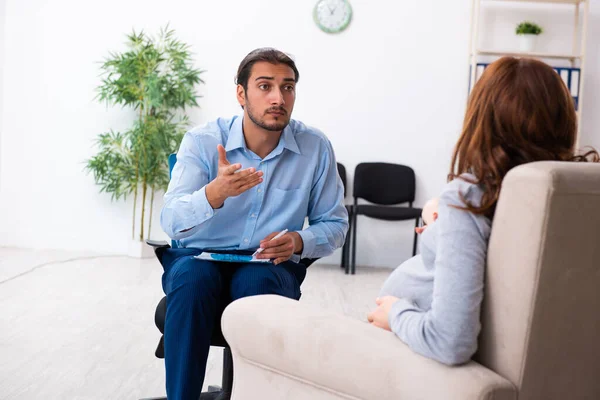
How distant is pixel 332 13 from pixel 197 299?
13.5ft

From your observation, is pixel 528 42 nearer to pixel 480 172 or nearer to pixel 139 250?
pixel 139 250

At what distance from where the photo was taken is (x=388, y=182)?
5387mm

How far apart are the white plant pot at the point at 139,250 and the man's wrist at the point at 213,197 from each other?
11.4ft

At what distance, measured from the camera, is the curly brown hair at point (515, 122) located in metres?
1.09

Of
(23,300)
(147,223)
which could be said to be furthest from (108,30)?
(23,300)

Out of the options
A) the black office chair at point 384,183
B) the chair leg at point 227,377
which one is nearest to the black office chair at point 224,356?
the chair leg at point 227,377

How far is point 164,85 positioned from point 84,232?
1.42 metres

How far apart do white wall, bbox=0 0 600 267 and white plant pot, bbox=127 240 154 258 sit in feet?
0.58

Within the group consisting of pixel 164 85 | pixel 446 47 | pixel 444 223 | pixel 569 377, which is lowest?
pixel 569 377

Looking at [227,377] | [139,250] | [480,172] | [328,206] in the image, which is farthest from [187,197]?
[139,250]

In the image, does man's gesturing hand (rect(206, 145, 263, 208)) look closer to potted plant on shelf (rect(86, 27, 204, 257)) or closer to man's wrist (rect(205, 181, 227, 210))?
man's wrist (rect(205, 181, 227, 210))

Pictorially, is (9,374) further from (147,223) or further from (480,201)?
(147,223)

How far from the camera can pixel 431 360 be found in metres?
1.08

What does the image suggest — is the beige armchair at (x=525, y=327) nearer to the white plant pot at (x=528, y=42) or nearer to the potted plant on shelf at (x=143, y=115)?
the potted plant on shelf at (x=143, y=115)
